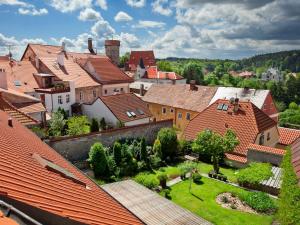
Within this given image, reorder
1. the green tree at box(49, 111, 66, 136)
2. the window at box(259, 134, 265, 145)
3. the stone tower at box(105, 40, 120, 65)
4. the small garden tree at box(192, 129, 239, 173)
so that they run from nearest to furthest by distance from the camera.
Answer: the small garden tree at box(192, 129, 239, 173)
the green tree at box(49, 111, 66, 136)
the window at box(259, 134, 265, 145)
the stone tower at box(105, 40, 120, 65)

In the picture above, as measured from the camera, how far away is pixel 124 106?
107 ft

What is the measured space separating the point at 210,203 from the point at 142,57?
83.9m

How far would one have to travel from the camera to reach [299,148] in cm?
1296

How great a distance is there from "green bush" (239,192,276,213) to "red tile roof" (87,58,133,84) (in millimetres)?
31527

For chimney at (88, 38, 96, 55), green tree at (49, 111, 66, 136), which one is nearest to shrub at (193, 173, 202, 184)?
green tree at (49, 111, 66, 136)

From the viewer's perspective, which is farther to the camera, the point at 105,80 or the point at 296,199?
the point at 105,80

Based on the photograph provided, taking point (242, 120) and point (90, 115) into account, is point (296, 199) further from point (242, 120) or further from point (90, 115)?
point (90, 115)

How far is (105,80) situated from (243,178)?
30334 mm

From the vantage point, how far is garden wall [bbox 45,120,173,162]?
22698mm

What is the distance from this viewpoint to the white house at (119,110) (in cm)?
3108

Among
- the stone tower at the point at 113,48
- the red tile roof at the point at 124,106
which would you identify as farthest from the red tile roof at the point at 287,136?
the stone tower at the point at 113,48

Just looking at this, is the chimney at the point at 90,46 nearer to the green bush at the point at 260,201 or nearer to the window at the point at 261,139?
the window at the point at 261,139

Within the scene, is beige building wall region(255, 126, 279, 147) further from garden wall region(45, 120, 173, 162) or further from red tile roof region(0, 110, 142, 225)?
red tile roof region(0, 110, 142, 225)

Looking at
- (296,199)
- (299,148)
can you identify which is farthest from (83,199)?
(299,148)
